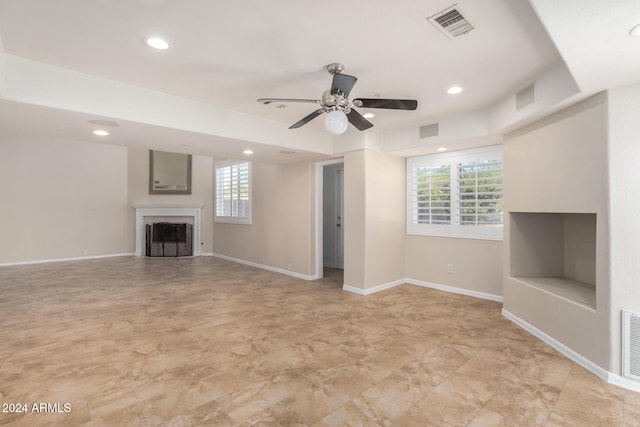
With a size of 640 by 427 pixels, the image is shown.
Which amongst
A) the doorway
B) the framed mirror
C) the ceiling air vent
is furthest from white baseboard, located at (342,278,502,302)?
the framed mirror

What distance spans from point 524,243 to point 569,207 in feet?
3.37

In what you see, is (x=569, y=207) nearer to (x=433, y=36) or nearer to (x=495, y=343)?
(x=495, y=343)

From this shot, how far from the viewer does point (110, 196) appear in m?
8.14

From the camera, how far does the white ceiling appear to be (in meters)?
1.94

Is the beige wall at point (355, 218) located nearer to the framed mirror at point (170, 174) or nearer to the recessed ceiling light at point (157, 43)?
the recessed ceiling light at point (157, 43)

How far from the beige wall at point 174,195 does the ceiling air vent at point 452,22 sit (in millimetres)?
7498

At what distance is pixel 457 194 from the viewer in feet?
16.0

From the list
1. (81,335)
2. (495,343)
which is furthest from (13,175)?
(495,343)

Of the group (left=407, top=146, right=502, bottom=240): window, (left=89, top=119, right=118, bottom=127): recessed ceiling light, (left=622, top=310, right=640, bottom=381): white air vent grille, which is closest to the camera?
(left=622, top=310, right=640, bottom=381): white air vent grille

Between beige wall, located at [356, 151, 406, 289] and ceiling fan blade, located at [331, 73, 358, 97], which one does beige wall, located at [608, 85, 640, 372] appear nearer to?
ceiling fan blade, located at [331, 73, 358, 97]

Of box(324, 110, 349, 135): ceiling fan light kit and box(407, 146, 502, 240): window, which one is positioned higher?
box(324, 110, 349, 135): ceiling fan light kit

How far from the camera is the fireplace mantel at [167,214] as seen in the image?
8.33 metres

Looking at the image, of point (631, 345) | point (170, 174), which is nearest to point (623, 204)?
point (631, 345)

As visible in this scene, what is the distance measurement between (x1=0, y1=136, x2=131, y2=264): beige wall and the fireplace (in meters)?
0.72
